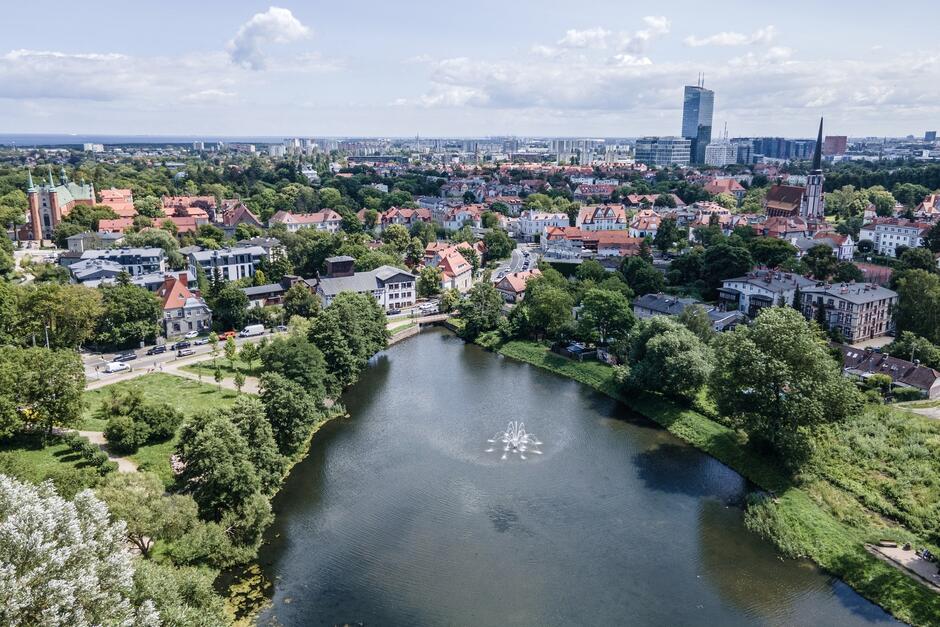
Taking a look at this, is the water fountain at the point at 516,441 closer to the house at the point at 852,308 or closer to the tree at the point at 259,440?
the tree at the point at 259,440

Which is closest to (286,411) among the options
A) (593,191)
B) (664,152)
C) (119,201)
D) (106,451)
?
(106,451)

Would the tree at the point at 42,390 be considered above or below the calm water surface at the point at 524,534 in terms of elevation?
above

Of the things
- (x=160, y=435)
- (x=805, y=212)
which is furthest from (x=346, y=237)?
(x=805, y=212)

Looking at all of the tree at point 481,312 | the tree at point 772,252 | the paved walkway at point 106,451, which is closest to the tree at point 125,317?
the paved walkway at point 106,451

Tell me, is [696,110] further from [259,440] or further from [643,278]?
[259,440]

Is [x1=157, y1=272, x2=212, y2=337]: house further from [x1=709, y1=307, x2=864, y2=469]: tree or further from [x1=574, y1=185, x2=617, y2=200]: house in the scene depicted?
[x1=574, y1=185, x2=617, y2=200]: house

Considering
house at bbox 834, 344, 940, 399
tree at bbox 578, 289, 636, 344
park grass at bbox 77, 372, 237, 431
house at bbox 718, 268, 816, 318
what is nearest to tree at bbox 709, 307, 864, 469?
house at bbox 834, 344, 940, 399

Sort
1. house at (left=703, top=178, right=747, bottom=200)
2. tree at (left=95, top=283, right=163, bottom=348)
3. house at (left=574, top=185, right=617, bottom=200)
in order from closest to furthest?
tree at (left=95, top=283, right=163, bottom=348)
house at (left=703, top=178, right=747, bottom=200)
house at (left=574, top=185, right=617, bottom=200)
